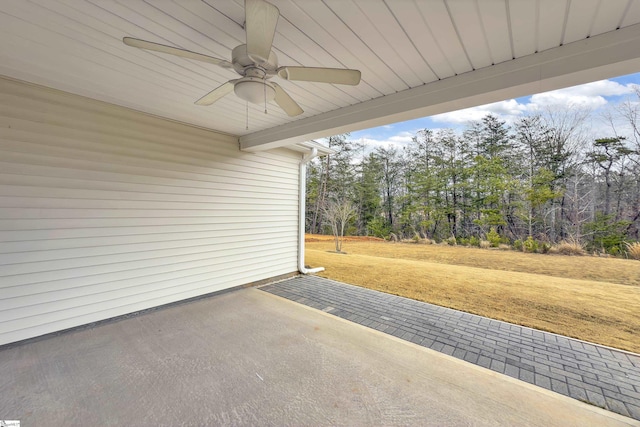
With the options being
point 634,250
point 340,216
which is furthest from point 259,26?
point 340,216

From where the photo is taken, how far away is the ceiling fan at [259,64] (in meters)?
1.10

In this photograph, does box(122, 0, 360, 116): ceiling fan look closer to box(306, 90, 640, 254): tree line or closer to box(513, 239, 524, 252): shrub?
box(306, 90, 640, 254): tree line

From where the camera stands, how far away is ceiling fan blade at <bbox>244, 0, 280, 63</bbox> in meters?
1.03

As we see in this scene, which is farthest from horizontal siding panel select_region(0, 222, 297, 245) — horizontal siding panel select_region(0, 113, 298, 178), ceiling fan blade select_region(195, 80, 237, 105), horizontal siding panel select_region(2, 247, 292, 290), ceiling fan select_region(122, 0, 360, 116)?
ceiling fan select_region(122, 0, 360, 116)

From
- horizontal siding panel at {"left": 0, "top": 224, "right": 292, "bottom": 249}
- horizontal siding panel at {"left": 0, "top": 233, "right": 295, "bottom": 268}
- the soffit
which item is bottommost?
horizontal siding panel at {"left": 0, "top": 233, "right": 295, "bottom": 268}

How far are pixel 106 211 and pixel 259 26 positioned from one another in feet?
9.43

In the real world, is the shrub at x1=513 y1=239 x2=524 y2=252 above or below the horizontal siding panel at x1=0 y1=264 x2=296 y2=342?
above

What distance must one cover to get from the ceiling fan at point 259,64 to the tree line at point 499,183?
12.4ft

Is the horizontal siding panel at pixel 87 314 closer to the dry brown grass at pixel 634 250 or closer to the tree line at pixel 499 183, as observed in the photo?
the tree line at pixel 499 183

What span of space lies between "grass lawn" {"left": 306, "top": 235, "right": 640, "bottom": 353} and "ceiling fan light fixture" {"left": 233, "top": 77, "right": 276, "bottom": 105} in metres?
3.49

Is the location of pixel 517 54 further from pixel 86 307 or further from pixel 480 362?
pixel 86 307

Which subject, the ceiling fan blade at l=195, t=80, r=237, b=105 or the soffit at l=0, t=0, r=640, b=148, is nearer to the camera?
the soffit at l=0, t=0, r=640, b=148

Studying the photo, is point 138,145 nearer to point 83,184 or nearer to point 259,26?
point 83,184

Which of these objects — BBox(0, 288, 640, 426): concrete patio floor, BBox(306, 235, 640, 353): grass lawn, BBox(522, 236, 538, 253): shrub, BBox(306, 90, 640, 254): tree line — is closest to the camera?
BBox(0, 288, 640, 426): concrete patio floor
